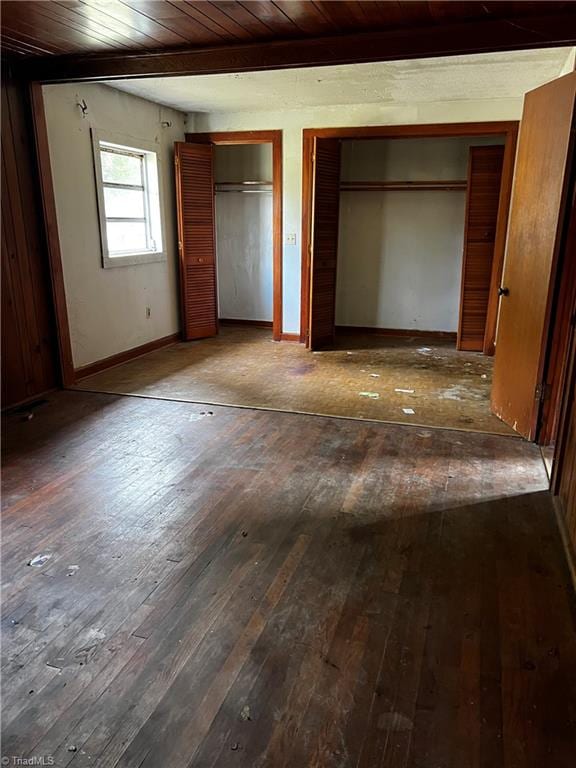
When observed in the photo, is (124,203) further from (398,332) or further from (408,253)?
(398,332)

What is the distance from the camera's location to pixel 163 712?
1.59m

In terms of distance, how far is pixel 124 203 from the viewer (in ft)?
18.1

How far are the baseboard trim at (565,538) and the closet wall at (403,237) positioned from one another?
4264 mm

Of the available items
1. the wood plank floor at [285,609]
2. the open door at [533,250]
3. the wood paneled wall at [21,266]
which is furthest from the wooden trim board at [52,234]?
the open door at [533,250]

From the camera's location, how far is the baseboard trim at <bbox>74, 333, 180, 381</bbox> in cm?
488

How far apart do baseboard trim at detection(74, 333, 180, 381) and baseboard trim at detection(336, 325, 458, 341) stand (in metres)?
2.23

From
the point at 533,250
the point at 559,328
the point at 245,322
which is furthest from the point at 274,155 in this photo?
the point at 559,328

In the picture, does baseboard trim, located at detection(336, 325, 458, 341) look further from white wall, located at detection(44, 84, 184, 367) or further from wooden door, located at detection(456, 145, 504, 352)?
white wall, located at detection(44, 84, 184, 367)

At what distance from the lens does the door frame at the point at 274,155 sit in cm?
602

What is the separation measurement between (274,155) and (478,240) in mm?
2465

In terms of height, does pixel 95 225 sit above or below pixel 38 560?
above

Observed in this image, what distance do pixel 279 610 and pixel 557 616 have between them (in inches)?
40.7

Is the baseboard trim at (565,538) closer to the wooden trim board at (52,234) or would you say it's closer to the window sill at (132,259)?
the wooden trim board at (52,234)

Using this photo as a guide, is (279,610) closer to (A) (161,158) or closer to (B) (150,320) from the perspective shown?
(B) (150,320)
